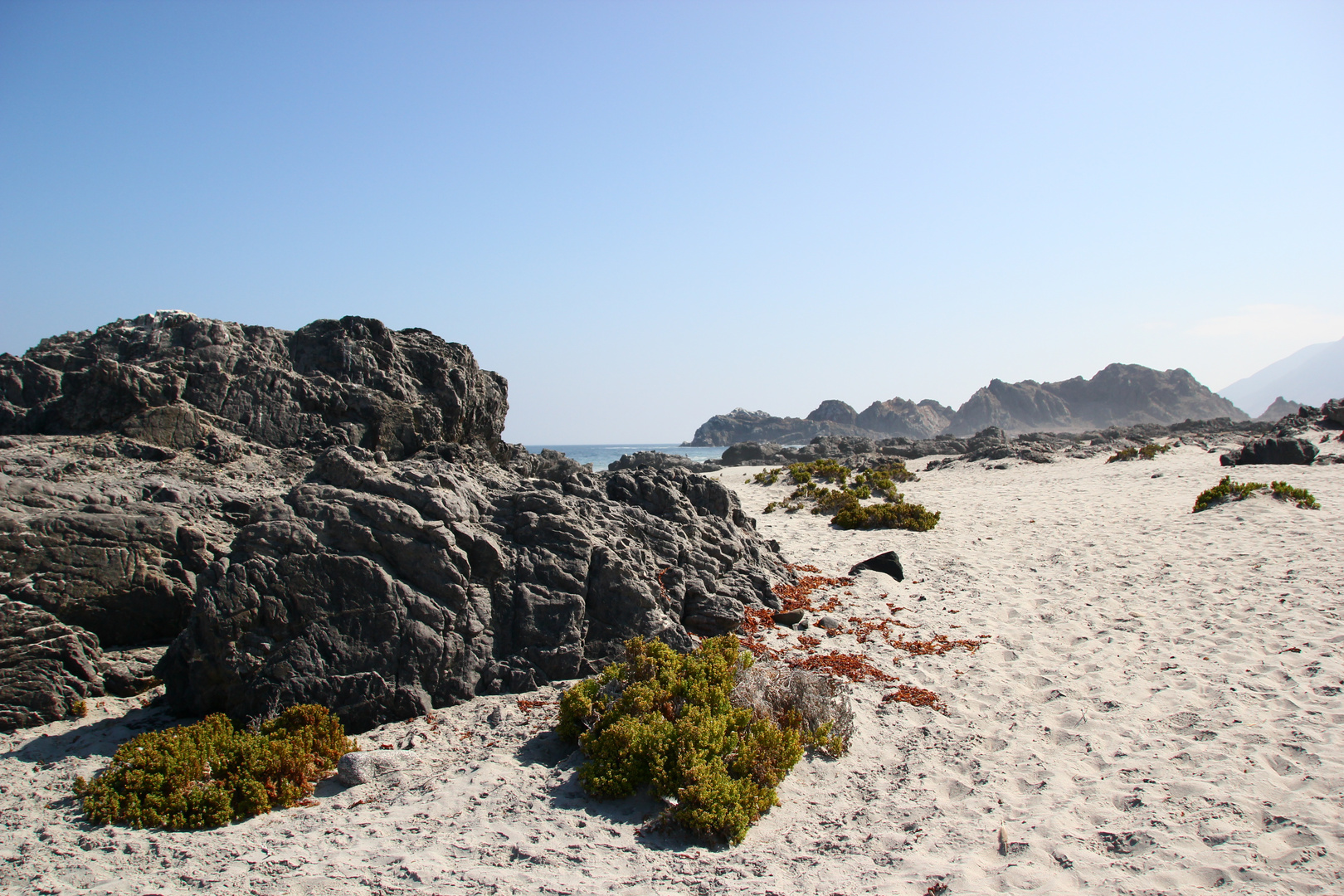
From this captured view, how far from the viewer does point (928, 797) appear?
5.26m

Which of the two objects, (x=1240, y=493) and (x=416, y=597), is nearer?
(x=416, y=597)

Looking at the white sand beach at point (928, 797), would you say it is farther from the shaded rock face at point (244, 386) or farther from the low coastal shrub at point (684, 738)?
the shaded rock face at point (244, 386)

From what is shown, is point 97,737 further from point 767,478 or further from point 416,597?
point 767,478

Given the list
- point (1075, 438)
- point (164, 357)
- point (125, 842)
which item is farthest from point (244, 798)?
point (1075, 438)

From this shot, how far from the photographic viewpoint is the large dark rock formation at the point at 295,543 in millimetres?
6234

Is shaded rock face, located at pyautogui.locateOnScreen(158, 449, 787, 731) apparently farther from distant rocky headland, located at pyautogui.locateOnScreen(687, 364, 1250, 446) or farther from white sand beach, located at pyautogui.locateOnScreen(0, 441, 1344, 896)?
distant rocky headland, located at pyautogui.locateOnScreen(687, 364, 1250, 446)

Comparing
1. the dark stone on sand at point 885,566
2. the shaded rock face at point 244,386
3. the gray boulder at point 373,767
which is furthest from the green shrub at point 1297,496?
the gray boulder at point 373,767

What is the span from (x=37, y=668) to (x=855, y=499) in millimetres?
17047

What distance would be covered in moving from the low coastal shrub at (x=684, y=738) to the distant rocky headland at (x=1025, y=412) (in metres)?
109

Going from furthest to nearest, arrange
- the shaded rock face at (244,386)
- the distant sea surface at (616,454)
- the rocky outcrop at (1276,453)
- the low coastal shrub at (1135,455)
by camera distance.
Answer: the distant sea surface at (616,454)
the low coastal shrub at (1135,455)
the rocky outcrop at (1276,453)
the shaded rock face at (244,386)

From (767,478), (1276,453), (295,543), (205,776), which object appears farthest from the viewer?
(767,478)

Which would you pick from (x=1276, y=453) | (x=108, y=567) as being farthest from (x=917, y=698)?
(x=1276, y=453)

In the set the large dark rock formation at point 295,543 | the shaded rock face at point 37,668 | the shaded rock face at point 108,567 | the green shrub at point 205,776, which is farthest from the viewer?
the shaded rock face at point 108,567

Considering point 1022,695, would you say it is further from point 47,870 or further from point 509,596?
point 47,870
